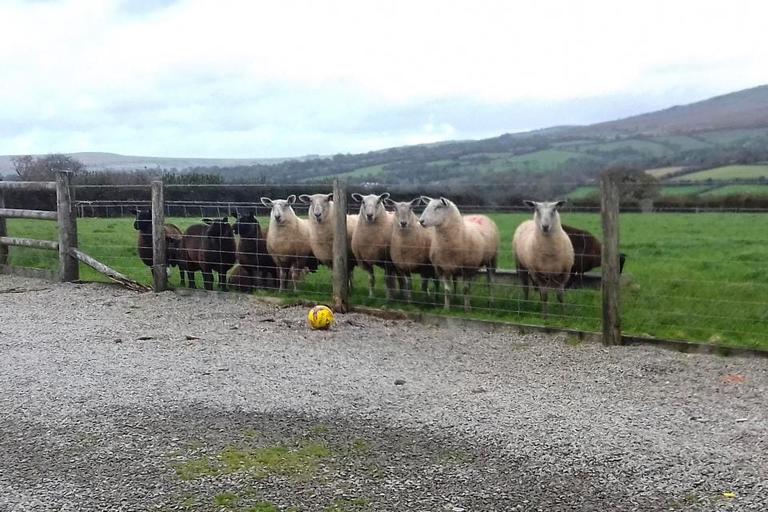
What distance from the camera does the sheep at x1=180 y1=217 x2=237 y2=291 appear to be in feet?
40.2

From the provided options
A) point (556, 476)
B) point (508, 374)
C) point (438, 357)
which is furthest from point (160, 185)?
point (556, 476)

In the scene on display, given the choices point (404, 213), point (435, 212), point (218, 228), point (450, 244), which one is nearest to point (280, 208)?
point (218, 228)

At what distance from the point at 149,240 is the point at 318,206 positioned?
11.7ft

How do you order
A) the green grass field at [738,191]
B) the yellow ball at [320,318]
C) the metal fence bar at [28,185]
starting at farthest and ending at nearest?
the metal fence bar at [28,185]
the yellow ball at [320,318]
the green grass field at [738,191]

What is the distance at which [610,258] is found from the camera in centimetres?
773

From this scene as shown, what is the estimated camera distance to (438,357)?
7566 millimetres

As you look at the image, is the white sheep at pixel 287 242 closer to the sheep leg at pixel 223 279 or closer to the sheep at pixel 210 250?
the sheep at pixel 210 250

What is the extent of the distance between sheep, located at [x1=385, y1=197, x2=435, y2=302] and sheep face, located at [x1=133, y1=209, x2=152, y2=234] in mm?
4786

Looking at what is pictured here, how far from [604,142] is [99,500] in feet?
43.8

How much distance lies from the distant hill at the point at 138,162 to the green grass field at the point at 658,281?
124 inches

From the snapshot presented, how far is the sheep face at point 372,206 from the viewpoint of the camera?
11.1 metres

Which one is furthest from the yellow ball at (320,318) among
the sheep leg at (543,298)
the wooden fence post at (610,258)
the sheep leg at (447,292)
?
the wooden fence post at (610,258)

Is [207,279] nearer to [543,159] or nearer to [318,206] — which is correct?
[318,206]

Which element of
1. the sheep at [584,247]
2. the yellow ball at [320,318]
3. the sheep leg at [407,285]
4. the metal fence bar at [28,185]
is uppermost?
the metal fence bar at [28,185]
